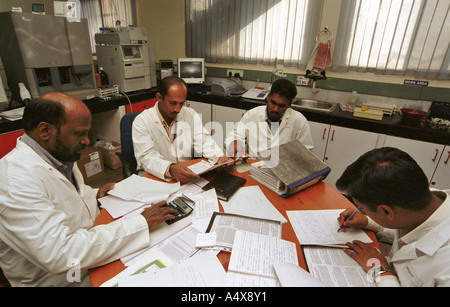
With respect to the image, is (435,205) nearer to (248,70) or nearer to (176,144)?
(176,144)

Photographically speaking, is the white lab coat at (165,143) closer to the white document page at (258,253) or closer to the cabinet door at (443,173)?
the white document page at (258,253)

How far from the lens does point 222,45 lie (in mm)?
→ 3600

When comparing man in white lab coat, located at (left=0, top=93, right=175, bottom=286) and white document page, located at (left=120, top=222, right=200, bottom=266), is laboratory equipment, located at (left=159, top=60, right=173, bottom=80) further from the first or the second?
white document page, located at (left=120, top=222, right=200, bottom=266)

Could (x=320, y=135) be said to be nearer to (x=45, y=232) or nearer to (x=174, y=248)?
(x=174, y=248)

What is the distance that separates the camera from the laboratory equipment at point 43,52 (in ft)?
6.98

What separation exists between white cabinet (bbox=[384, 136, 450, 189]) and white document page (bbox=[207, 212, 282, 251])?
192cm

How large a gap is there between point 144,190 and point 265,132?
1.27 meters

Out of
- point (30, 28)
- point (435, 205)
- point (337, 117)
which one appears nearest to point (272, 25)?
point (337, 117)

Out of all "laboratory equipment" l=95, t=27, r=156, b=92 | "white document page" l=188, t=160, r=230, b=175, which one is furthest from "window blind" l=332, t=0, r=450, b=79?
"laboratory equipment" l=95, t=27, r=156, b=92

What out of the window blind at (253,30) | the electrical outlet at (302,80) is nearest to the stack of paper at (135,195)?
the electrical outlet at (302,80)

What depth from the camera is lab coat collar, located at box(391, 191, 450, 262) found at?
31.9 inches

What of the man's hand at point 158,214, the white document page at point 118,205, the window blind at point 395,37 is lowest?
the white document page at point 118,205

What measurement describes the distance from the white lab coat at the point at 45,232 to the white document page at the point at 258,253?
14.5 inches
